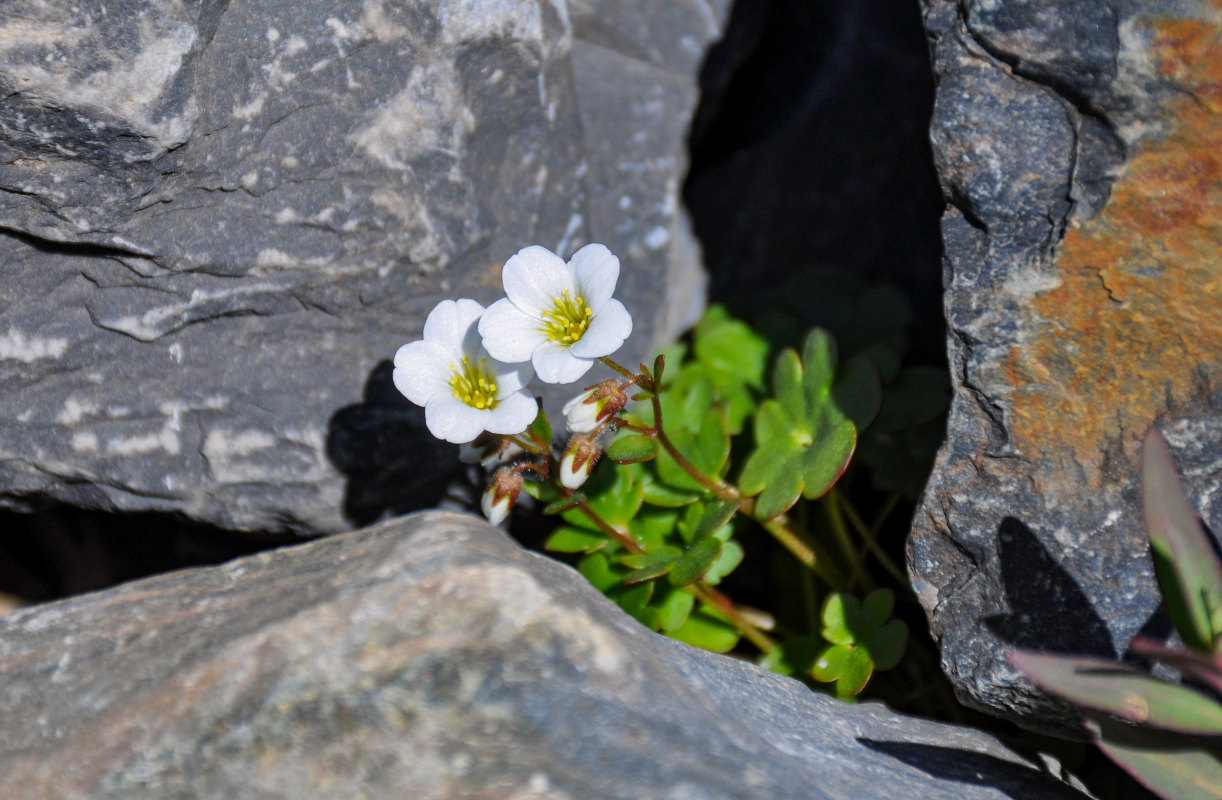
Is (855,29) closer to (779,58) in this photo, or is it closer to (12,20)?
(779,58)

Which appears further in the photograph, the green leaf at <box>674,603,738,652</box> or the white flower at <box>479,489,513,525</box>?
the green leaf at <box>674,603,738,652</box>

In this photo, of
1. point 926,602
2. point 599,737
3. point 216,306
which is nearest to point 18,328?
point 216,306

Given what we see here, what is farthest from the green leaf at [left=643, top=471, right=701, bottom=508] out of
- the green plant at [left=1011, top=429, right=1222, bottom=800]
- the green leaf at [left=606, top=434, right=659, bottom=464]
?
the green plant at [left=1011, top=429, right=1222, bottom=800]

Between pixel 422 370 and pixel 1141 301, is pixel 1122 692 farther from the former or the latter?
pixel 422 370

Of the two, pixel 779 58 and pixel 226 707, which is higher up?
pixel 779 58

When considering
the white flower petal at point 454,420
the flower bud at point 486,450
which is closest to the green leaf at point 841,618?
the flower bud at point 486,450

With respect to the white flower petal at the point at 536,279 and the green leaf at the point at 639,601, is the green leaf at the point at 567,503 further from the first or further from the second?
the white flower petal at the point at 536,279

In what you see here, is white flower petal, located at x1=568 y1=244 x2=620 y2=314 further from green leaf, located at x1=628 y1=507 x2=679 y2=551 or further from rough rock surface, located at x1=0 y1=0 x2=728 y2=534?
green leaf, located at x1=628 y1=507 x2=679 y2=551
